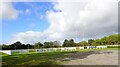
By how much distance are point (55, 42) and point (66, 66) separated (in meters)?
74.9

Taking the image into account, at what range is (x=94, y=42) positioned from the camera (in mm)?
95562

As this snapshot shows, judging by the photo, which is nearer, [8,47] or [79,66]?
[79,66]

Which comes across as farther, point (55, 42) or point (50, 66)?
point (55, 42)

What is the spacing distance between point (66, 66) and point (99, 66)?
2.02 m

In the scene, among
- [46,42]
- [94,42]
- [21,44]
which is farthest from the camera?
[94,42]

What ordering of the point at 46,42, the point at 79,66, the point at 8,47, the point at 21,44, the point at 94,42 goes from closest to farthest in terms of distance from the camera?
the point at 79,66, the point at 8,47, the point at 21,44, the point at 46,42, the point at 94,42

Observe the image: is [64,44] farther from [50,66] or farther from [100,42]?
[50,66]

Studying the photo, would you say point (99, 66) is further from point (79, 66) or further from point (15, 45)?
point (15, 45)

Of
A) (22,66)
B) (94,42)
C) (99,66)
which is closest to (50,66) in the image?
(22,66)

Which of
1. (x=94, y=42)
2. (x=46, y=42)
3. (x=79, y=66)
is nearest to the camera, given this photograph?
(x=79, y=66)

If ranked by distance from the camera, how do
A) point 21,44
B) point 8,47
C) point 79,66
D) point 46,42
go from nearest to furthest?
point 79,66 → point 8,47 → point 21,44 → point 46,42

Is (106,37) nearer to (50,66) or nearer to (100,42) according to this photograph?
(100,42)

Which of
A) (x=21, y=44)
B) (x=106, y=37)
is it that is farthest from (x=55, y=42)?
(x=106, y=37)

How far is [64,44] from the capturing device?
90500mm
